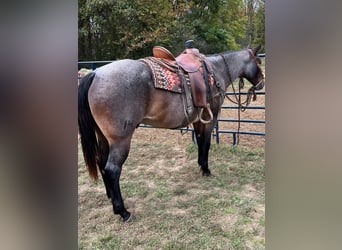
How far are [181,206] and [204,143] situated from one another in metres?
0.60

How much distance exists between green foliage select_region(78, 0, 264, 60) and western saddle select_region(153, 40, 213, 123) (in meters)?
0.47

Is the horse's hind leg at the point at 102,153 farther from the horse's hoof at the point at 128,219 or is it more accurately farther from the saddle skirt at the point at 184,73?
the saddle skirt at the point at 184,73

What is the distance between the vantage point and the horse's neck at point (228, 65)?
1.75 m

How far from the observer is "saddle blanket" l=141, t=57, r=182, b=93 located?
127 cm

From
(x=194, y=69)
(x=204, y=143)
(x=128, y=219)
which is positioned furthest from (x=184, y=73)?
(x=128, y=219)

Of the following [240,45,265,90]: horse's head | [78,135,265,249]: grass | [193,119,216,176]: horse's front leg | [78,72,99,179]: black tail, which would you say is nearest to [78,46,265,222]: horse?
[78,72,99,179]: black tail

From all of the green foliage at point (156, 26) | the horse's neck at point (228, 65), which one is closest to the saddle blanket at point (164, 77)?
the horse's neck at point (228, 65)

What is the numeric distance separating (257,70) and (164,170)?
937 mm

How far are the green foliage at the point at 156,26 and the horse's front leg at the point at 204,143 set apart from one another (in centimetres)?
66
